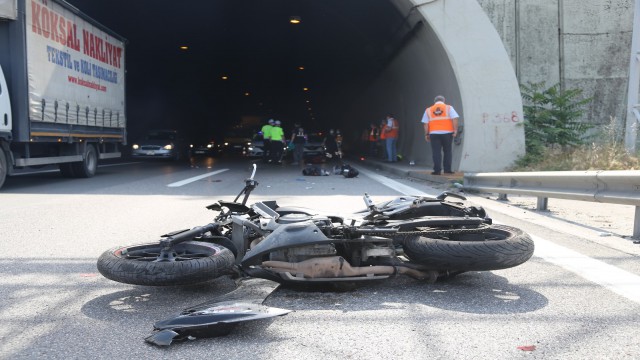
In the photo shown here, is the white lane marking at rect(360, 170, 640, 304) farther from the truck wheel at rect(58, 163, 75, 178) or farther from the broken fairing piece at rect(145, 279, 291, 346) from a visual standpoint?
the truck wheel at rect(58, 163, 75, 178)

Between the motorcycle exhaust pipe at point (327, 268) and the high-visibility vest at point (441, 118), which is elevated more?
the high-visibility vest at point (441, 118)

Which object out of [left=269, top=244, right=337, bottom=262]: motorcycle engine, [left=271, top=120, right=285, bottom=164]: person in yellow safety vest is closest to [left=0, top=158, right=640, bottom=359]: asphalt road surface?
[left=269, top=244, right=337, bottom=262]: motorcycle engine

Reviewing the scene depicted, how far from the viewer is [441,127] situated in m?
15.1

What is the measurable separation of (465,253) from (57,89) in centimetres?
1295

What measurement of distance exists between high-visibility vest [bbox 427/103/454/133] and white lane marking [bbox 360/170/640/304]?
8831mm

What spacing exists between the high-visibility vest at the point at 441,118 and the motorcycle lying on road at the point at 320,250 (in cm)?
1059

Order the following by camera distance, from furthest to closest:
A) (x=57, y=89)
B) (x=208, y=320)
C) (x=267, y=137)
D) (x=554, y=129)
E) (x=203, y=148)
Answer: (x=203, y=148)
(x=267, y=137)
(x=554, y=129)
(x=57, y=89)
(x=208, y=320)

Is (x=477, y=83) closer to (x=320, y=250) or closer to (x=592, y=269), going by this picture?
(x=592, y=269)

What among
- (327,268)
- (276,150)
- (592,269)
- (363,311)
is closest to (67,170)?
(276,150)

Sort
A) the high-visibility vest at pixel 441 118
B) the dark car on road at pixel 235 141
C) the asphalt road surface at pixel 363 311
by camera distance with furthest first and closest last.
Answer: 1. the dark car on road at pixel 235 141
2. the high-visibility vest at pixel 441 118
3. the asphalt road surface at pixel 363 311

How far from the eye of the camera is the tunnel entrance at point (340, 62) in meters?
16.2

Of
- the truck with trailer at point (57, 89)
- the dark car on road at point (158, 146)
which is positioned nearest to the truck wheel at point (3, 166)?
the truck with trailer at point (57, 89)

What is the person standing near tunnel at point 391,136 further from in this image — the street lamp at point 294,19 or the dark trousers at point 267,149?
the street lamp at point 294,19

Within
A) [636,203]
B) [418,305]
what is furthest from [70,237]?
[636,203]
